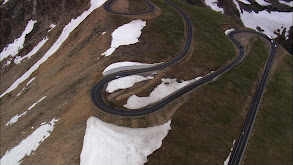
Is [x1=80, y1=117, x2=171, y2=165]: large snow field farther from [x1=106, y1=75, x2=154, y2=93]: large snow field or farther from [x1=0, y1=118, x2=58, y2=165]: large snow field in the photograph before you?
[x1=0, y1=118, x2=58, y2=165]: large snow field

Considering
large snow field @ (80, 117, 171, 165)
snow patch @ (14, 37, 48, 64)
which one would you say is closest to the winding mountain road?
large snow field @ (80, 117, 171, 165)

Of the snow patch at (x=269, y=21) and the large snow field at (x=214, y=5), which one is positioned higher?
the large snow field at (x=214, y=5)

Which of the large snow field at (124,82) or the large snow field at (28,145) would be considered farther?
the large snow field at (124,82)

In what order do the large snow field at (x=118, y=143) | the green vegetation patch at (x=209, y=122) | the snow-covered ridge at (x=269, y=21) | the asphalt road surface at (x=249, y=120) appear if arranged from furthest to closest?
the snow-covered ridge at (x=269, y=21)
the asphalt road surface at (x=249, y=120)
the green vegetation patch at (x=209, y=122)
the large snow field at (x=118, y=143)

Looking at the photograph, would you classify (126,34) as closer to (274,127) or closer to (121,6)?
(121,6)

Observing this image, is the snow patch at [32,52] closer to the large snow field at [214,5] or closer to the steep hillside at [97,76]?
the steep hillside at [97,76]

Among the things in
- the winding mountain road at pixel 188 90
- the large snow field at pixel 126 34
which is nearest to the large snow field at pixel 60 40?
the winding mountain road at pixel 188 90
